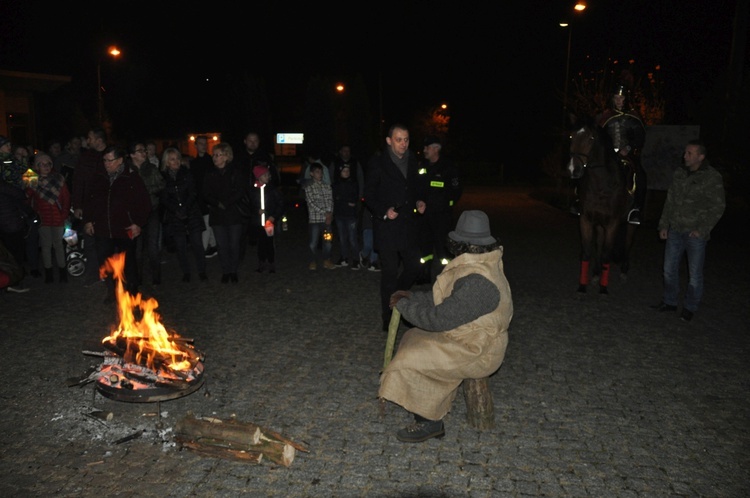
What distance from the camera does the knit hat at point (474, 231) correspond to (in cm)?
457

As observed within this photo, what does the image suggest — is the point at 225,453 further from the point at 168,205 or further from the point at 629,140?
the point at 629,140

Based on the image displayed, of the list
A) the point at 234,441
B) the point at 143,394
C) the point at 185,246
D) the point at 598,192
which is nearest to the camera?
the point at 234,441

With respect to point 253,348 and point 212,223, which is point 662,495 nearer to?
point 253,348

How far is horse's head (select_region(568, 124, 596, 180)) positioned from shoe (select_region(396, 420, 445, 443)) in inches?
224

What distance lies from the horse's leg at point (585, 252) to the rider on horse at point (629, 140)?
1.96 feet

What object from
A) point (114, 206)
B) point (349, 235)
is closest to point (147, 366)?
point (114, 206)

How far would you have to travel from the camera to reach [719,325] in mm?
8039

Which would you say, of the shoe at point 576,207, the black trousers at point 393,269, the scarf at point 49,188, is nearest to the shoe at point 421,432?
the black trousers at point 393,269

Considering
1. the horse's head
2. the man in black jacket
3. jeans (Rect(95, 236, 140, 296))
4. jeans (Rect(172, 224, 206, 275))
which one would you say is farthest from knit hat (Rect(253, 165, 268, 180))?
the horse's head

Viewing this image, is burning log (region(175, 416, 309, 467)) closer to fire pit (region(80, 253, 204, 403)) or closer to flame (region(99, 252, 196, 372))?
fire pit (region(80, 253, 204, 403))

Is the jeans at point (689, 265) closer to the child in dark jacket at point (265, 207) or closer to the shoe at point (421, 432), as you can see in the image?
the shoe at point (421, 432)

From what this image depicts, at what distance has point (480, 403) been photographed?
5.02 meters

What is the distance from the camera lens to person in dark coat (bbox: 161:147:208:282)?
9.95 meters

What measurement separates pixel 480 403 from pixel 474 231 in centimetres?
142
